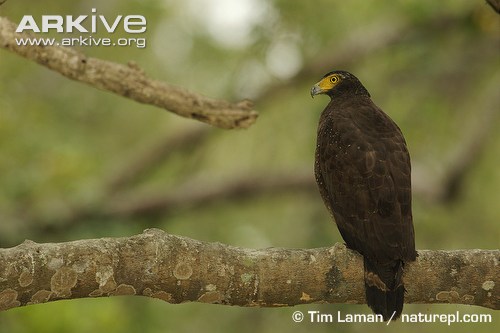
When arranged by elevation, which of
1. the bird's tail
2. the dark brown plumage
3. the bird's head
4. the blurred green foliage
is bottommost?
the bird's tail

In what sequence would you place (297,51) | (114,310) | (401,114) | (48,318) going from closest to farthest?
(48,318) → (114,310) → (401,114) → (297,51)

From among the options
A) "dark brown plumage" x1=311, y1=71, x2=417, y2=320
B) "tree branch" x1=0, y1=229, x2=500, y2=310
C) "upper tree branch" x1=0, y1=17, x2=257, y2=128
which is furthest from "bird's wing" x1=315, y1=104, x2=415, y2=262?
"upper tree branch" x1=0, y1=17, x2=257, y2=128

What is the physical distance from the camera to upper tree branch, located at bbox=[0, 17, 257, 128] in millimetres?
5438

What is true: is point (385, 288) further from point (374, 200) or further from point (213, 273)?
point (213, 273)

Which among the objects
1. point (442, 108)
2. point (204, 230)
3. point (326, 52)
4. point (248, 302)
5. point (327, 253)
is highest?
point (326, 52)

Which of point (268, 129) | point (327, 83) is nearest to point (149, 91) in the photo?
point (327, 83)

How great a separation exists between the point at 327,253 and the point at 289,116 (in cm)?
722

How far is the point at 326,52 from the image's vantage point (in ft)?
32.9

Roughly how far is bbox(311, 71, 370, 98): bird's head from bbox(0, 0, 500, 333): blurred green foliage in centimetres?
341

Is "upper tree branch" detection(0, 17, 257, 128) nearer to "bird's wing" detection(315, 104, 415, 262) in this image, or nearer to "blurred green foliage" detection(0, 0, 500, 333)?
"bird's wing" detection(315, 104, 415, 262)

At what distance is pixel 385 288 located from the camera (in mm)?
4422

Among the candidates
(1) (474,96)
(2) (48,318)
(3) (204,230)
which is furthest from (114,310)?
(1) (474,96)

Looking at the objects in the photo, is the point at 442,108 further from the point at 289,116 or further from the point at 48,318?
the point at 48,318

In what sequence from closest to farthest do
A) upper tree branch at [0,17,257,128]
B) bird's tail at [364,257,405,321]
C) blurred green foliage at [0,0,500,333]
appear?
1. bird's tail at [364,257,405,321]
2. upper tree branch at [0,17,257,128]
3. blurred green foliage at [0,0,500,333]
